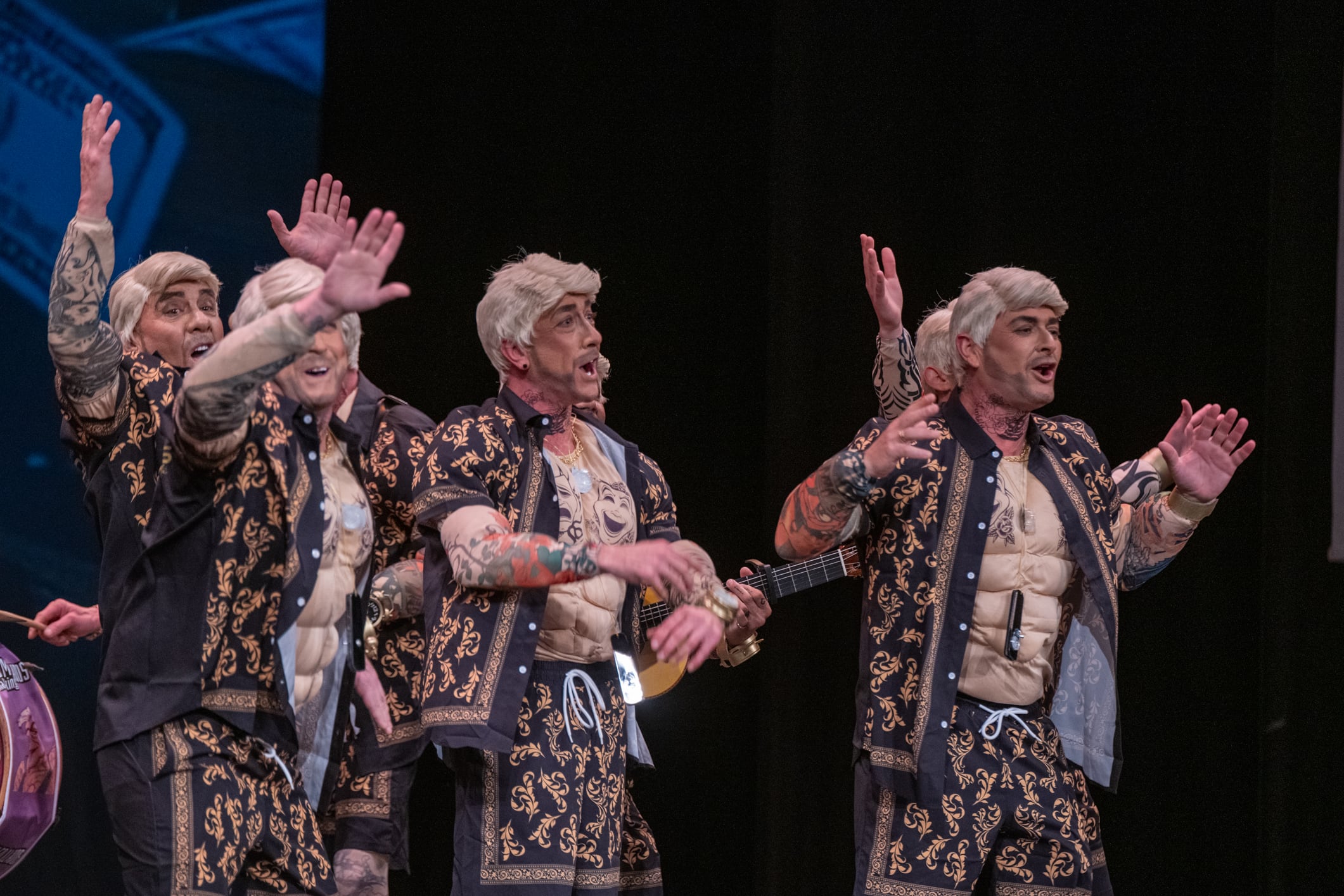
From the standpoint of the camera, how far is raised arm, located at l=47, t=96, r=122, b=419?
2.47 m

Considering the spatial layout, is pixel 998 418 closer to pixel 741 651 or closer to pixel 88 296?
pixel 741 651

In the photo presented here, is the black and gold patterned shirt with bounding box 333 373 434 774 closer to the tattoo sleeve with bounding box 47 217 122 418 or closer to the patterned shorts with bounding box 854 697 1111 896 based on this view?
the tattoo sleeve with bounding box 47 217 122 418

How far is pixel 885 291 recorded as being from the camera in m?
3.66

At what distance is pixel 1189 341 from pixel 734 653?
6.03 ft

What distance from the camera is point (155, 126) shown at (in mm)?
4516

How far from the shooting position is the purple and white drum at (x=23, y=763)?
3553mm

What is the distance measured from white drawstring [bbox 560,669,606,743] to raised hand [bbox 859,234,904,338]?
1.16 metres

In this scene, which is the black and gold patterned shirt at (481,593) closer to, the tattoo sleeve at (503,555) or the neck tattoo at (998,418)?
the tattoo sleeve at (503,555)

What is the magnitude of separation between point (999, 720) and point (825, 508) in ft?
2.01

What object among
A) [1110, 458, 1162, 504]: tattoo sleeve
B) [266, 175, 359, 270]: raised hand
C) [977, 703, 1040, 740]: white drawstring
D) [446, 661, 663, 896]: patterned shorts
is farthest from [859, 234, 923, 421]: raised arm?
[266, 175, 359, 270]: raised hand

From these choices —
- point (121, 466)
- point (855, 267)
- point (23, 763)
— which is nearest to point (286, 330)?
point (121, 466)

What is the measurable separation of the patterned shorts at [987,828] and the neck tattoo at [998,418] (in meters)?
0.62

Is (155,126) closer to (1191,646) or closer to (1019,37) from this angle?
(1019,37)

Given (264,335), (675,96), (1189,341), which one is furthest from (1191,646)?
(264,335)
